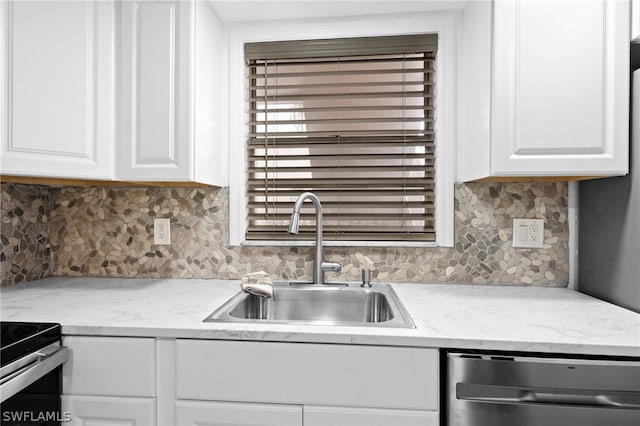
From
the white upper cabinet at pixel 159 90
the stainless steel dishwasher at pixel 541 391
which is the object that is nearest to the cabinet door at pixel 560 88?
the stainless steel dishwasher at pixel 541 391

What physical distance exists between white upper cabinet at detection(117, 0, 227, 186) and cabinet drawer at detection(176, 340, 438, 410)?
0.70m

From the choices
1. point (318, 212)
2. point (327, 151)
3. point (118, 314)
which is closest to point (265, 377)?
point (118, 314)

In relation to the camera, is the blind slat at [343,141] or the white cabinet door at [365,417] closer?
the white cabinet door at [365,417]

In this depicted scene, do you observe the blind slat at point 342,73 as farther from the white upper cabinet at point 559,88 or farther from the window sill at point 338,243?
the window sill at point 338,243

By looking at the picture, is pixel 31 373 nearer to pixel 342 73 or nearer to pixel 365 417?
pixel 365 417

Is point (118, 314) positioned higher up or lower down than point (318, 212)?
lower down

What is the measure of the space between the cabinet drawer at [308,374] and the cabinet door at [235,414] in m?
0.02

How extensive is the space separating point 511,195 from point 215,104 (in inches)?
54.2

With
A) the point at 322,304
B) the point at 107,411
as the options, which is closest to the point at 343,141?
the point at 322,304

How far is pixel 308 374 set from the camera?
1.06m

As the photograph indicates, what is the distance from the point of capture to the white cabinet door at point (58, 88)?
125 centimetres

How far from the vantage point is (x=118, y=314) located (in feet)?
3.98

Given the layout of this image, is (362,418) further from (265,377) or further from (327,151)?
(327,151)

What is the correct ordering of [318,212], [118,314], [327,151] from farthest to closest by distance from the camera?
[327,151] → [318,212] → [118,314]
